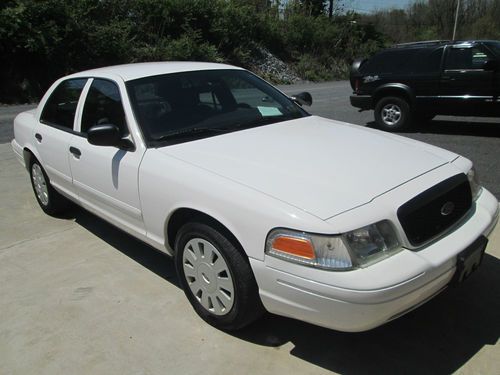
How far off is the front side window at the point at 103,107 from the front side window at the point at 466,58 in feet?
21.7

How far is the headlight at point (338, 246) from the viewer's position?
229 cm

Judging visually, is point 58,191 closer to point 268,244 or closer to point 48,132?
point 48,132

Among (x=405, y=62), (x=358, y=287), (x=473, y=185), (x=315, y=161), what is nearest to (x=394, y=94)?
(x=405, y=62)

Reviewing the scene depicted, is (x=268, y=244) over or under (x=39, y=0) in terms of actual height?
under

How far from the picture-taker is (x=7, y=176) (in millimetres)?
6562

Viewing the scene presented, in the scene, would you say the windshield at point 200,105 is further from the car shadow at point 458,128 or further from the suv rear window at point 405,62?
the car shadow at point 458,128

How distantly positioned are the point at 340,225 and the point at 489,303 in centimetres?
155

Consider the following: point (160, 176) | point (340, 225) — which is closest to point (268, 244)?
point (340, 225)

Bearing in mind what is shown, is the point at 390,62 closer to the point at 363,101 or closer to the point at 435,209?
the point at 363,101

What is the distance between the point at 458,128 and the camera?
362 inches

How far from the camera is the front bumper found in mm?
2232

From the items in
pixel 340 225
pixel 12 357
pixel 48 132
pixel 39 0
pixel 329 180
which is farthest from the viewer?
pixel 39 0

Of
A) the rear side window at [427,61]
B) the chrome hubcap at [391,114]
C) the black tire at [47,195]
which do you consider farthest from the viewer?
the chrome hubcap at [391,114]

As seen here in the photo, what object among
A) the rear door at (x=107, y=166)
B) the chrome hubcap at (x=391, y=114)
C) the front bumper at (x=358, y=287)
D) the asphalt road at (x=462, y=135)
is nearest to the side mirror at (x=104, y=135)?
the rear door at (x=107, y=166)
